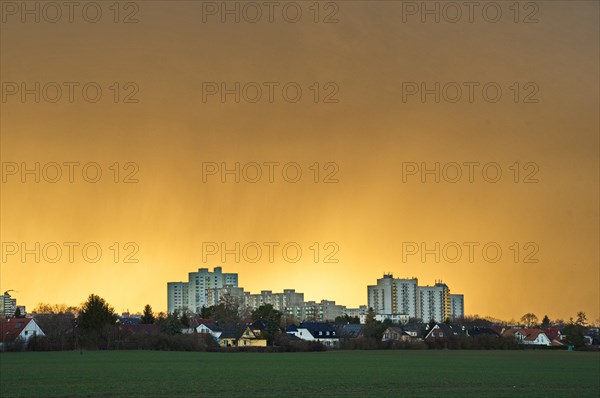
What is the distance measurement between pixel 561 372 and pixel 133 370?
95.7 feet

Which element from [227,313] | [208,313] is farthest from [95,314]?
[208,313]

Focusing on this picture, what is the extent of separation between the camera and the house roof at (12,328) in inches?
4245

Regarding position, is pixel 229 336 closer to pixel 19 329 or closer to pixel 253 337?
pixel 253 337

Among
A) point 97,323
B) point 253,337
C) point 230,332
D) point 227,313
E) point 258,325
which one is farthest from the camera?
point 227,313

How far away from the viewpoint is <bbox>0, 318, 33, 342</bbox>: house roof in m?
108

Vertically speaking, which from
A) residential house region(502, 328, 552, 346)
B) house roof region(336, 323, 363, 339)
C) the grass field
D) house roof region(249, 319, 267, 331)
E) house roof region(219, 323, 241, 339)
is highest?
the grass field

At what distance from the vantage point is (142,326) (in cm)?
13000

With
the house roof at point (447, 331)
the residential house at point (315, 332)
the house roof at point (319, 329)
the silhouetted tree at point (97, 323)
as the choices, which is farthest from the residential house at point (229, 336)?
the house roof at point (447, 331)

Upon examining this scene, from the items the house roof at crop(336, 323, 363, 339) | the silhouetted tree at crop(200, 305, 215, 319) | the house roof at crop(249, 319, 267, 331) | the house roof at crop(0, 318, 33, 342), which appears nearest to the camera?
the house roof at crop(0, 318, 33, 342)

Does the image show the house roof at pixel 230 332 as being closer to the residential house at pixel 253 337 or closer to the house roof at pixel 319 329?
the residential house at pixel 253 337

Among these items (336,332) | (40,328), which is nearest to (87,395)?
(40,328)

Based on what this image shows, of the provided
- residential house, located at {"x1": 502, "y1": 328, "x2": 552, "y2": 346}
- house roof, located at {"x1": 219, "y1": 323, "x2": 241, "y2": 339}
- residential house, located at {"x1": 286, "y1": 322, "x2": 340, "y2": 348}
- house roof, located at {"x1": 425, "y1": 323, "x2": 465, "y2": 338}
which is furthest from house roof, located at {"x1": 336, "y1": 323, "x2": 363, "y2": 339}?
residential house, located at {"x1": 502, "y1": 328, "x2": 552, "y2": 346}

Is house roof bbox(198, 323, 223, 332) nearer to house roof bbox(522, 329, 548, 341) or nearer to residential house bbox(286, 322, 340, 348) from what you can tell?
residential house bbox(286, 322, 340, 348)

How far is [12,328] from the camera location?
369ft
